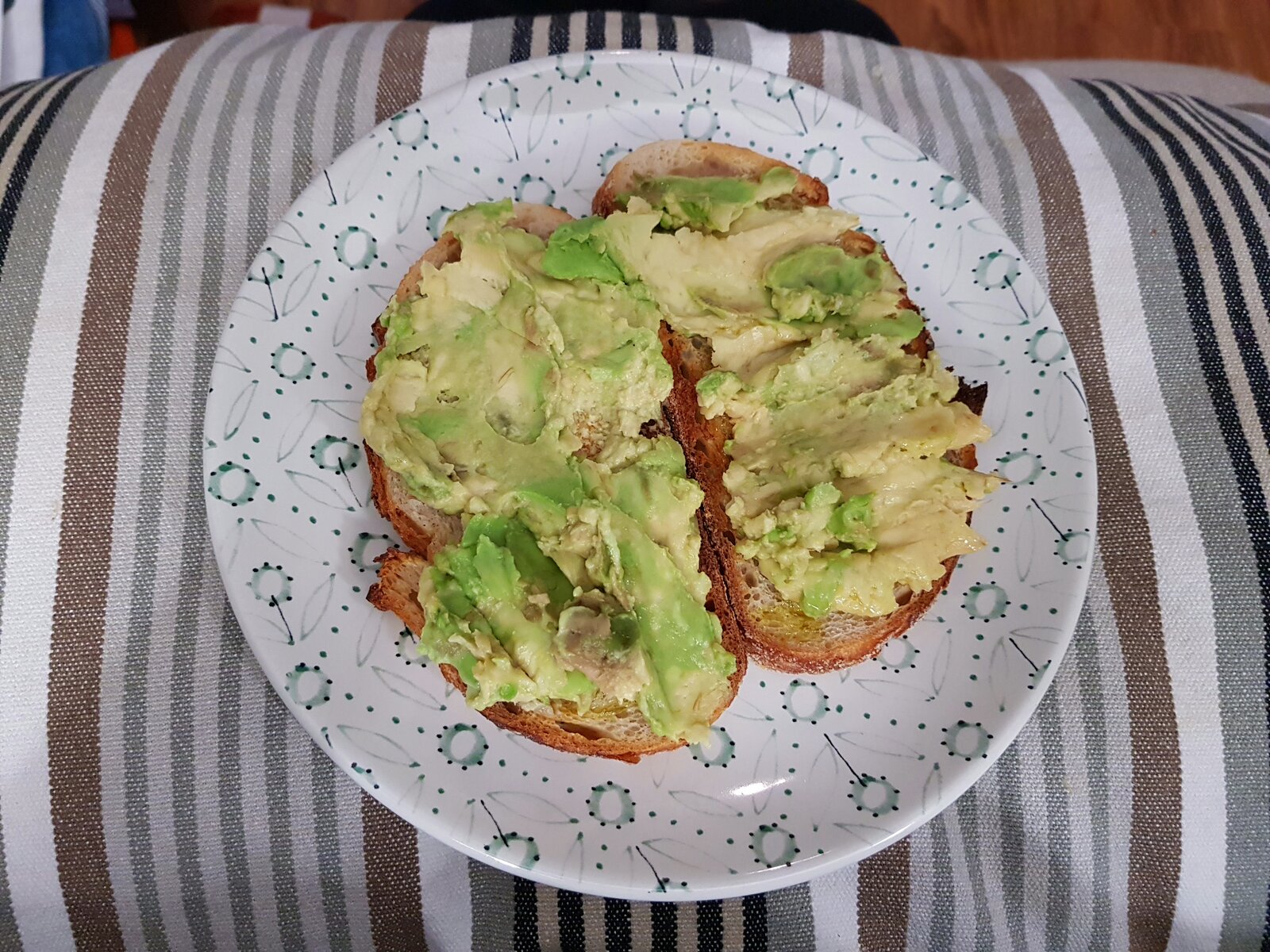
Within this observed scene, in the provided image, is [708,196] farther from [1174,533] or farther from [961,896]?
[961,896]

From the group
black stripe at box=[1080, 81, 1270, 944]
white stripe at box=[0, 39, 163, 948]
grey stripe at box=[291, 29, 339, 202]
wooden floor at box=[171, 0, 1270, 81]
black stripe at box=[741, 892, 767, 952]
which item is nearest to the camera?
white stripe at box=[0, 39, 163, 948]

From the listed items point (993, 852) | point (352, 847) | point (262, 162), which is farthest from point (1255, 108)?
point (352, 847)

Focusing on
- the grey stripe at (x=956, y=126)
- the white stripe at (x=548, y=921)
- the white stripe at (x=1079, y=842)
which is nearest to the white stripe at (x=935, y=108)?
the grey stripe at (x=956, y=126)

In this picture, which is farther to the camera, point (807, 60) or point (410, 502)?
point (807, 60)

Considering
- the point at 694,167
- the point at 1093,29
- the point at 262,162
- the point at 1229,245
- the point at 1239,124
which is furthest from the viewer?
the point at 1093,29

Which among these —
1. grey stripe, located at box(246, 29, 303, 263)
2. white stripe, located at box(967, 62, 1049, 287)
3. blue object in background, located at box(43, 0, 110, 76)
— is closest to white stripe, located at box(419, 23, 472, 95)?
grey stripe, located at box(246, 29, 303, 263)

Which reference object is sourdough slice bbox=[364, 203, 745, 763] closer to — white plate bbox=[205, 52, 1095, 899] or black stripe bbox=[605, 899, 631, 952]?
white plate bbox=[205, 52, 1095, 899]

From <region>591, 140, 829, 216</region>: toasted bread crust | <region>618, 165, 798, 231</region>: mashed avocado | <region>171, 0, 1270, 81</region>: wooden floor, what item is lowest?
<region>618, 165, 798, 231</region>: mashed avocado
